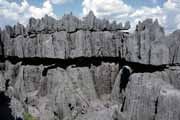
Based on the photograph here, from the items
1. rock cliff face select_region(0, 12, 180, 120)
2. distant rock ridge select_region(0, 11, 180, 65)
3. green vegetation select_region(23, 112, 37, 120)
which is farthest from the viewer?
distant rock ridge select_region(0, 11, 180, 65)

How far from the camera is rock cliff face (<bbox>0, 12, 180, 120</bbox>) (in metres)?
21.2

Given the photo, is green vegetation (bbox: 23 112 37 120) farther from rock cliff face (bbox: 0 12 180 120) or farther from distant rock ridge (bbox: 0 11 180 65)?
distant rock ridge (bbox: 0 11 180 65)

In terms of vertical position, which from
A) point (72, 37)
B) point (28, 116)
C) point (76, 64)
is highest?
point (72, 37)

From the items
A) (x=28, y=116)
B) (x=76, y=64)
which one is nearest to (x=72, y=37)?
(x=76, y=64)

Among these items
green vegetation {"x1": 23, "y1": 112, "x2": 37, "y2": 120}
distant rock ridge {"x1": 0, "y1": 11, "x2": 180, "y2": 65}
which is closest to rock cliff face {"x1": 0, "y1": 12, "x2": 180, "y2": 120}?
distant rock ridge {"x1": 0, "y1": 11, "x2": 180, "y2": 65}

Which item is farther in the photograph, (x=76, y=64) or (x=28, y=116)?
(x=76, y=64)

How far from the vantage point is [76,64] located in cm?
2709

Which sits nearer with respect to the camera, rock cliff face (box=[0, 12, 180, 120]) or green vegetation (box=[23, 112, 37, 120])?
rock cliff face (box=[0, 12, 180, 120])

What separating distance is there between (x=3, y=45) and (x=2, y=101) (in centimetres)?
583

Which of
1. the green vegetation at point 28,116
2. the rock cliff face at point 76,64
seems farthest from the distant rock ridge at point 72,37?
the green vegetation at point 28,116

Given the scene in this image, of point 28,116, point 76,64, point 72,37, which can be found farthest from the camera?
point 76,64

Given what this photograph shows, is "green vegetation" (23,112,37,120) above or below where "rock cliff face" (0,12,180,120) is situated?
below

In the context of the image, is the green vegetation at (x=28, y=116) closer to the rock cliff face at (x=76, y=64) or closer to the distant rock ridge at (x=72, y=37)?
the rock cliff face at (x=76, y=64)

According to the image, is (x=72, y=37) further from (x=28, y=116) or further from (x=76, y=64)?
(x=28, y=116)
